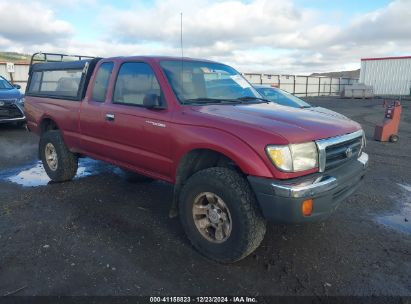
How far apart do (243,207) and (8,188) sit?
4.09 meters

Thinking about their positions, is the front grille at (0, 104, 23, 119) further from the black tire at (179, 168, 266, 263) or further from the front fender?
the black tire at (179, 168, 266, 263)

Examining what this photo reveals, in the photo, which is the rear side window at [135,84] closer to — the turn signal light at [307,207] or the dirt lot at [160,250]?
the dirt lot at [160,250]

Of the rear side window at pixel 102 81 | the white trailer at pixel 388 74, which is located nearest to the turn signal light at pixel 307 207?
the rear side window at pixel 102 81

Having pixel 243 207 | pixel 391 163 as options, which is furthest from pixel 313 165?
pixel 391 163

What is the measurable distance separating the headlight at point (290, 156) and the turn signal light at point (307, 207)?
27 cm

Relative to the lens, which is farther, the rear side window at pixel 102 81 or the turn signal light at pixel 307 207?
the rear side window at pixel 102 81

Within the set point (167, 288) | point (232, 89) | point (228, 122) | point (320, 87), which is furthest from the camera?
point (320, 87)

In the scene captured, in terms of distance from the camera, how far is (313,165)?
9.68 feet

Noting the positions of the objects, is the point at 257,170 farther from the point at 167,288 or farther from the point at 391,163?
the point at 391,163

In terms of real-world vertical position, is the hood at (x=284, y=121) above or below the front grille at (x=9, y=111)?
above

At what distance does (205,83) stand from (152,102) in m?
0.76

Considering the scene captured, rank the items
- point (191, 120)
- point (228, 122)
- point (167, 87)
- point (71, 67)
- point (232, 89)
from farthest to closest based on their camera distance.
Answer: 1. point (71, 67)
2. point (232, 89)
3. point (167, 87)
4. point (191, 120)
5. point (228, 122)

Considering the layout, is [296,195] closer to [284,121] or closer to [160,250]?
[284,121]

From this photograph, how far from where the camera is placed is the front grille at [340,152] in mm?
3076
